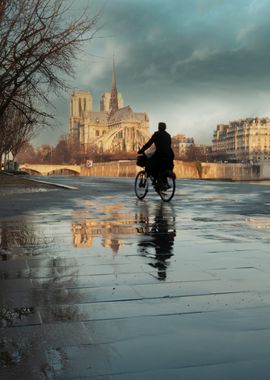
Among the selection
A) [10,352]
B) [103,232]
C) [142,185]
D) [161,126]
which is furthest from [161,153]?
[10,352]

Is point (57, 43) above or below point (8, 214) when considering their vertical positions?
above

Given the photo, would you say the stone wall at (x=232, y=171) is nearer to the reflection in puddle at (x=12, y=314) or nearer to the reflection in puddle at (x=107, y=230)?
the reflection in puddle at (x=107, y=230)

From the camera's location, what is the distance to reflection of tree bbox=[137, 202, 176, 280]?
5.05 m

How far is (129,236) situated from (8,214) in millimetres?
4060

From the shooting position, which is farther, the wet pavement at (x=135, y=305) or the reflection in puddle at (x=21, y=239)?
the reflection in puddle at (x=21, y=239)

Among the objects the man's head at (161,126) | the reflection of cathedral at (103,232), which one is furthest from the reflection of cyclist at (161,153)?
the reflection of cathedral at (103,232)

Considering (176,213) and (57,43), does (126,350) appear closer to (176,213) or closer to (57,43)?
(176,213)

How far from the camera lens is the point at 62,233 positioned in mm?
7281

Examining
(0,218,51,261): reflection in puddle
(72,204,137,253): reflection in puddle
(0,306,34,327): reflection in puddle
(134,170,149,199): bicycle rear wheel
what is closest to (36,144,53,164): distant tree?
(134,170,149,199): bicycle rear wheel

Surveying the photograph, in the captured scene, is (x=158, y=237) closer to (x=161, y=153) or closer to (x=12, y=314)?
(x=12, y=314)

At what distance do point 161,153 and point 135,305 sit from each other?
10062mm

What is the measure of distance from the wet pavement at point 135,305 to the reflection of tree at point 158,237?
2 centimetres

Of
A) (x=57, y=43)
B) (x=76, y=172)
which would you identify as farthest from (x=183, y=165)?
(x=57, y=43)

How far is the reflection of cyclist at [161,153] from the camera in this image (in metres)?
13.4
